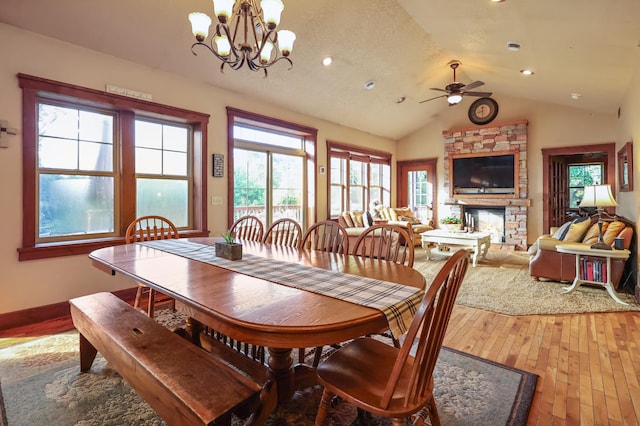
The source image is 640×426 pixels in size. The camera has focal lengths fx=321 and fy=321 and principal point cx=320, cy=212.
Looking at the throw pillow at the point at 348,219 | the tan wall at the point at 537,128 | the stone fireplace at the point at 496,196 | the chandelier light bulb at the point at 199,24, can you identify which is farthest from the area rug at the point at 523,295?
the chandelier light bulb at the point at 199,24

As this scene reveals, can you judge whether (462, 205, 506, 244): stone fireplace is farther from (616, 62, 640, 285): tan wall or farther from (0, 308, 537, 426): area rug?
(0, 308, 537, 426): area rug

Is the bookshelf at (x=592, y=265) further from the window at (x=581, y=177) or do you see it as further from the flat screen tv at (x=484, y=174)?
the window at (x=581, y=177)

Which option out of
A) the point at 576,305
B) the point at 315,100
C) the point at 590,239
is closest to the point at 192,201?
the point at 315,100

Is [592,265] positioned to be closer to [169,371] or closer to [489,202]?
[489,202]

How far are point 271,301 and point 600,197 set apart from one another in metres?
4.06

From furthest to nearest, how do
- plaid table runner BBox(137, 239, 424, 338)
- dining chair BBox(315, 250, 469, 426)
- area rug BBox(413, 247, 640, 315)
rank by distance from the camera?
area rug BBox(413, 247, 640, 315), plaid table runner BBox(137, 239, 424, 338), dining chair BBox(315, 250, 469, 426)

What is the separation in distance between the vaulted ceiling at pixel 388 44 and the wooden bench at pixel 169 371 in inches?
104

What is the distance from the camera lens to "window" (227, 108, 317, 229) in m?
4.79

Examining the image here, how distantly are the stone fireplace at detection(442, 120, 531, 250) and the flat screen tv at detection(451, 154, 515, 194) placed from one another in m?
0.12

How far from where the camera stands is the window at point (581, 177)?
697 cm

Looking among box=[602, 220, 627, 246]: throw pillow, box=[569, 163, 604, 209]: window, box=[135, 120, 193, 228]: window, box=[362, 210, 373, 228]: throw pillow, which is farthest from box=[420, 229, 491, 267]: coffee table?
box=[135, 120, 193, 228]: window

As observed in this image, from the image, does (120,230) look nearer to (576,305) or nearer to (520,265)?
(576,305)

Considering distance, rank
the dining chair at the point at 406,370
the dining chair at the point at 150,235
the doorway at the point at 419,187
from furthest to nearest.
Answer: the doorway at the point at 419,187 → the dining chair at the point at 150,235 → the dining chair at the point at 406,370

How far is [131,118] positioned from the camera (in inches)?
139
